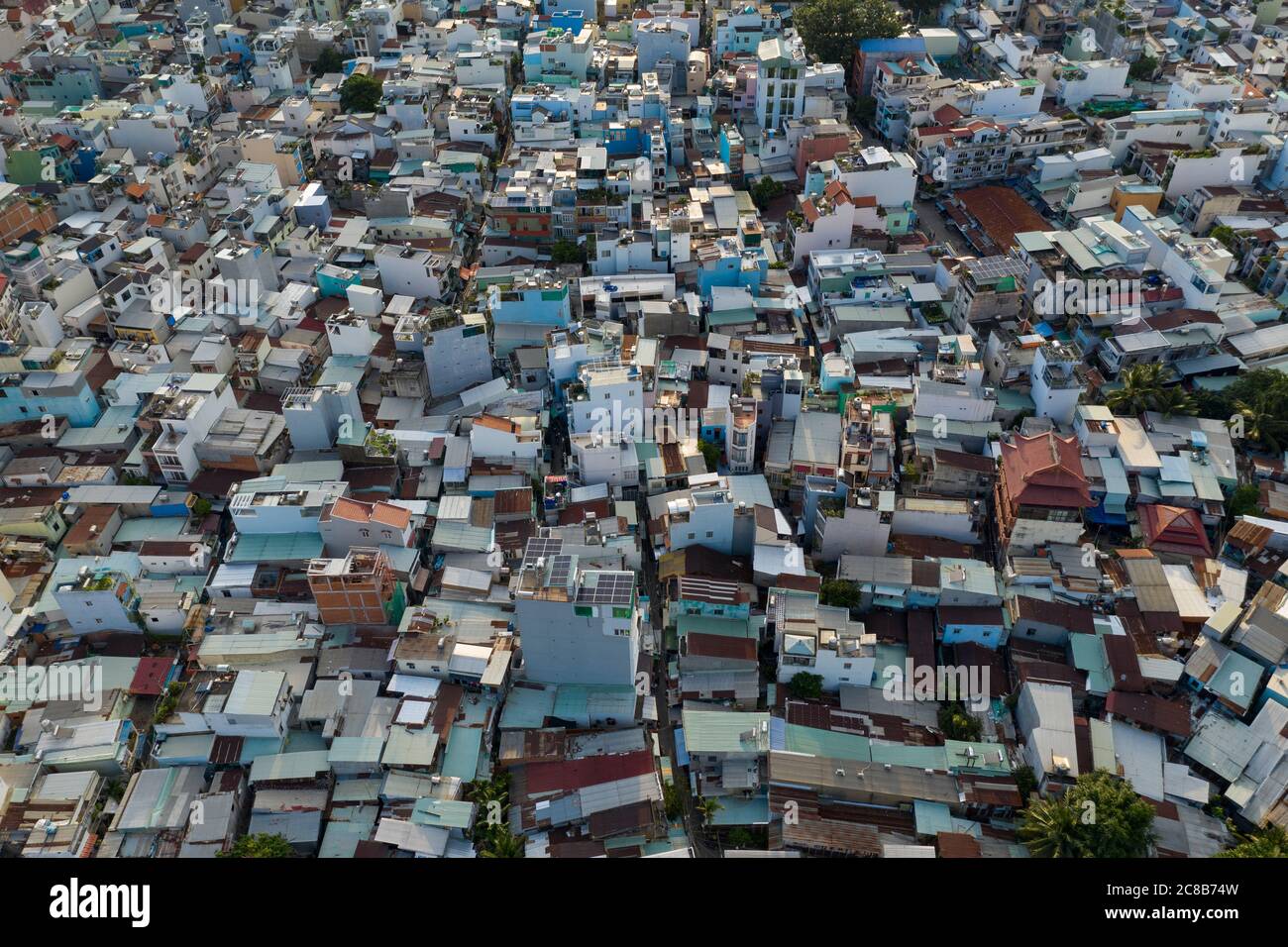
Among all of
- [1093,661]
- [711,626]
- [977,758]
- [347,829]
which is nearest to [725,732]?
[711,626]

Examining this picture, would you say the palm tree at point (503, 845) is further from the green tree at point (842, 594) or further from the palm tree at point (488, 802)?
the green tree at point (842, 594)

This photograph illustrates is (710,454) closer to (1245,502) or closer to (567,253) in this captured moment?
(567,253)

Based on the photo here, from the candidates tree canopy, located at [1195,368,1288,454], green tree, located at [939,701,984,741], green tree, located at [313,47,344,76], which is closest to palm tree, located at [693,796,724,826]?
green tree, located at [939,701,984,741]

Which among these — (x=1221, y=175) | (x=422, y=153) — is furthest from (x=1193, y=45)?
(x=422, y=153)

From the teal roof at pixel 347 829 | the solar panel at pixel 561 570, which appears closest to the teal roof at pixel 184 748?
the teal roof at pixel 347 829

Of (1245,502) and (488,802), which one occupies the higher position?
(1245,502)

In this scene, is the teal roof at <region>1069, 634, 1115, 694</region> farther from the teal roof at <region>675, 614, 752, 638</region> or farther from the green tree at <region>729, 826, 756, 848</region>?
the green tree at <region>729, 826, 756, 848</region>

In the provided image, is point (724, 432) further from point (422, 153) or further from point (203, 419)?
point (422, 153)
